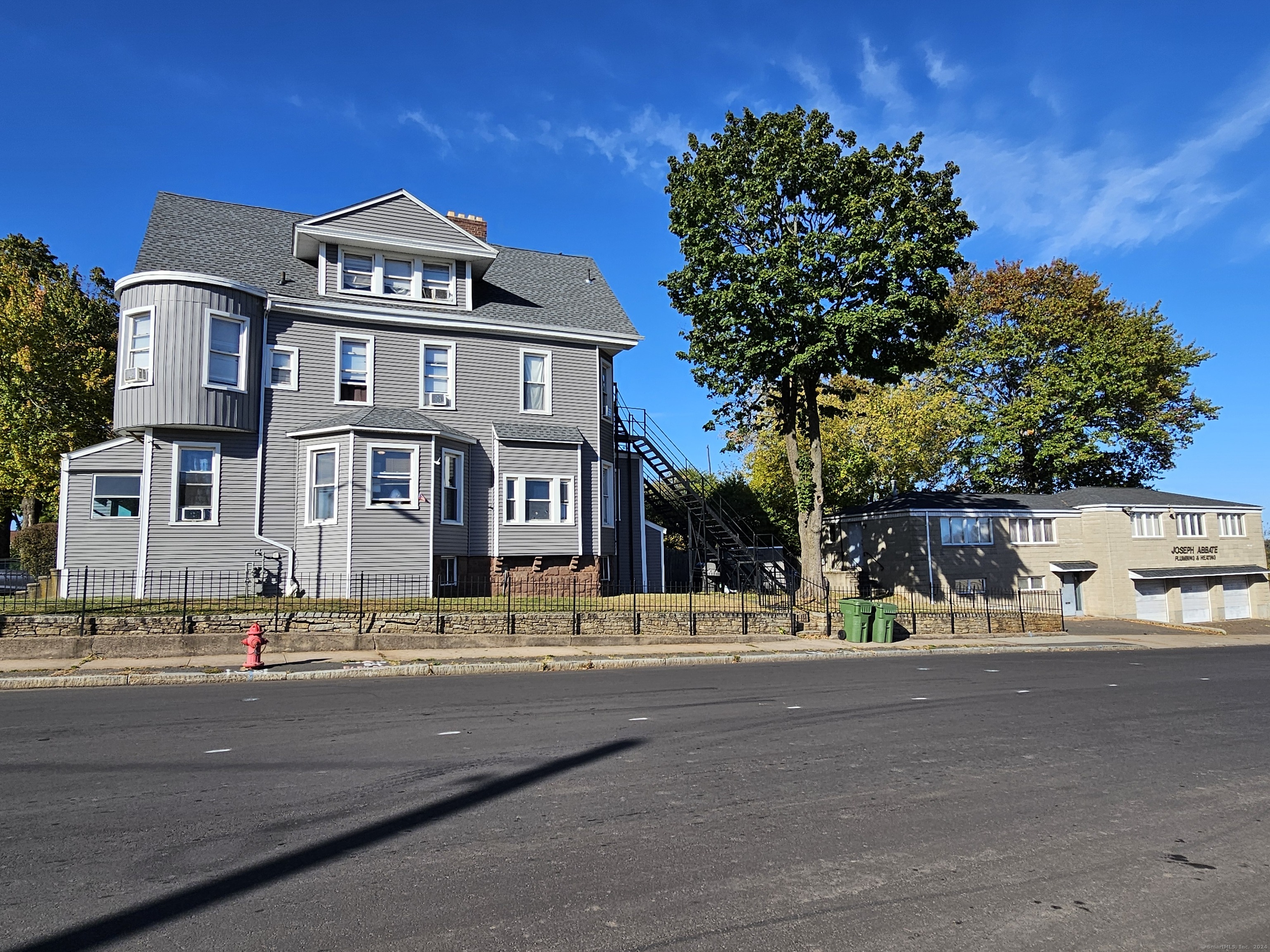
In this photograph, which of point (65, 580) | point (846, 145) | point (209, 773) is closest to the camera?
point (209, 773)

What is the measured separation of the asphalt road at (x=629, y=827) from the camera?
425cm

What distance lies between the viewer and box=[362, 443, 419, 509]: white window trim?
866 inches

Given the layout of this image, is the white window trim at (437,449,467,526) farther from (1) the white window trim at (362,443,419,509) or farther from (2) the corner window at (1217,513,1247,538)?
(2) the corner window at (1217,513,1247,538)

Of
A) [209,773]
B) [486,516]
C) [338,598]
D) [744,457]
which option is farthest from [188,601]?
[744,457]

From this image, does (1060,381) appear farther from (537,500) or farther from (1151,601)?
(537,500)

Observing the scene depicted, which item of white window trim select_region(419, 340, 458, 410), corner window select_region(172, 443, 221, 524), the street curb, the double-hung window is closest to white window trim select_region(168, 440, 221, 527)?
corner window select_region(172, 443, 221, 524)

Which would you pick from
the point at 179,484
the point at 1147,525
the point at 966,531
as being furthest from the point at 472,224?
the point at 1147,525

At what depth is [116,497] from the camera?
2192 cm

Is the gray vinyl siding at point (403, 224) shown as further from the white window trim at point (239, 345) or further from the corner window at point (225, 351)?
the corner window at point (225, 351)

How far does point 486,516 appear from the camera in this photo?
2428 cm

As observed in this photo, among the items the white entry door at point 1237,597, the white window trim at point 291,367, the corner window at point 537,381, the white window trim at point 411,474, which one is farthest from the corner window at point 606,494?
the white entry door at point 1237,597

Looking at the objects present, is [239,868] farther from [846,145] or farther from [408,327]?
[846,145]

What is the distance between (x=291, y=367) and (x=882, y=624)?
57.5 feet

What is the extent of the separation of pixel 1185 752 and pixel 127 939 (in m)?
9.12
